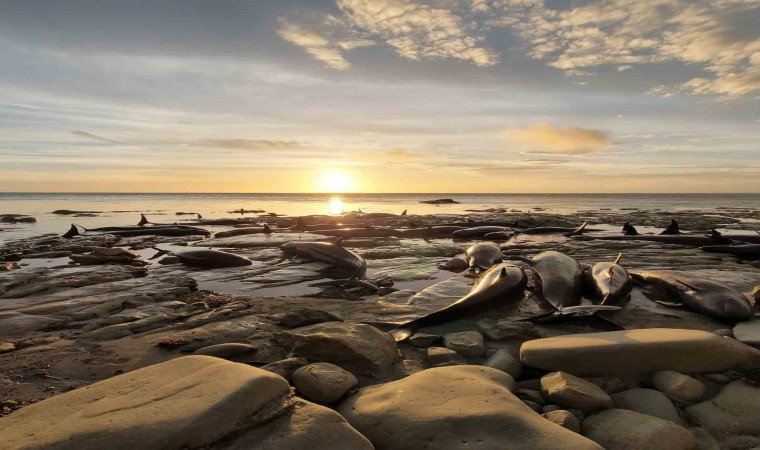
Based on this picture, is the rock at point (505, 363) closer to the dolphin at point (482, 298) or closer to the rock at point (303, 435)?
the dolphin at point (482, 298)

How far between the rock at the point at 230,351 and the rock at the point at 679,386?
3.70 metres

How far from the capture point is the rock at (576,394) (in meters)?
3.16

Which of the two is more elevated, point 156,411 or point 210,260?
point 156,411

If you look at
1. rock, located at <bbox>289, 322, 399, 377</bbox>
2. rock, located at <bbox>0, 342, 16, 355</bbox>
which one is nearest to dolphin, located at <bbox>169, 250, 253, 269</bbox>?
rock, located at <bbox>0, 342, 16, 355</bbox>

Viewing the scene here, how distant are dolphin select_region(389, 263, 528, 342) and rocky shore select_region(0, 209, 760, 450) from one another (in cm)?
11

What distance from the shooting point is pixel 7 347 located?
15.1 feet

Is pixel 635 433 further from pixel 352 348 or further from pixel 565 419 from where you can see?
pixel 352 348

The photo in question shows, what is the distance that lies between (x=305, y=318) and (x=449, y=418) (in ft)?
9.43

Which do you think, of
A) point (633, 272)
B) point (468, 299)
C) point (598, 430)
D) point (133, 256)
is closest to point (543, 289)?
point (468, 299)

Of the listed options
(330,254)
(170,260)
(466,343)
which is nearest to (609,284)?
(466,343)

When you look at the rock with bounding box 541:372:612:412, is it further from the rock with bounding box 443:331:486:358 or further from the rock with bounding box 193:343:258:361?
the rock with bounding box 193:343:258:361

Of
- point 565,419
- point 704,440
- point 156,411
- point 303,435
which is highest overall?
point 156,411

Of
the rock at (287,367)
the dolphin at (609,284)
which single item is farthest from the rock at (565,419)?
the dolphin at (609,284)

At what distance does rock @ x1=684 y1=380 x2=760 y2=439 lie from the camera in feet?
9.77
